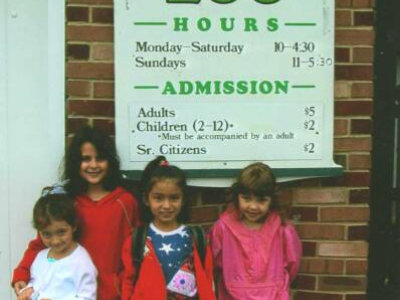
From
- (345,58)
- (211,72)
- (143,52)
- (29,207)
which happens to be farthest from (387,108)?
(29,207)

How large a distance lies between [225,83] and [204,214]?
0.69 m

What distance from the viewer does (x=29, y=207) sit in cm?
316

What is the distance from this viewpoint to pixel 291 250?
2836mm

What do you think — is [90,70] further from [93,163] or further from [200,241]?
[200,241]

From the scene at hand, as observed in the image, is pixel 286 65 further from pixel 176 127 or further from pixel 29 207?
pixel 29 207

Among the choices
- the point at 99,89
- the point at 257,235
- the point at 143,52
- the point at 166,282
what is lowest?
the point at 166,282

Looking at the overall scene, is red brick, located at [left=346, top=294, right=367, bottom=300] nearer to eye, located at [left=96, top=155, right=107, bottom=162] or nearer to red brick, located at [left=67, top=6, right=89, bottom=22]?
eye, located at [left=96, top=155, right=107, bottom=162]

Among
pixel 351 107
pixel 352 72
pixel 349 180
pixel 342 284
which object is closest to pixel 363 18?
pixel 352 72

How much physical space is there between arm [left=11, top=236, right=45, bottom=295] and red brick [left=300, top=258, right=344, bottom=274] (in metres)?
1.35

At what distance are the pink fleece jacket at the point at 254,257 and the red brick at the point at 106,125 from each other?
0.71m

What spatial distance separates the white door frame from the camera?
3.05 metres

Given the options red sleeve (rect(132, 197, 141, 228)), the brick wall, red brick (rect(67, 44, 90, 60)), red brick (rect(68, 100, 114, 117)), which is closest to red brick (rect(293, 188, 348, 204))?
the brick wall

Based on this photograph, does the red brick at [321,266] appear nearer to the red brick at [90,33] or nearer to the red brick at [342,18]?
the red brick at [342,18]

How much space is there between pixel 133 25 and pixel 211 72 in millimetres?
448
